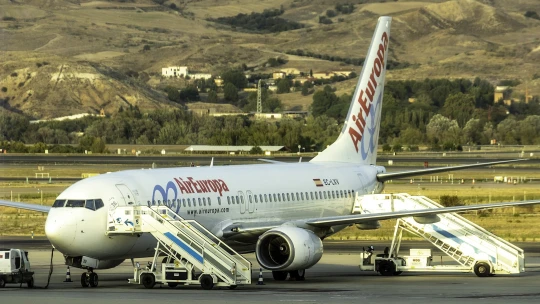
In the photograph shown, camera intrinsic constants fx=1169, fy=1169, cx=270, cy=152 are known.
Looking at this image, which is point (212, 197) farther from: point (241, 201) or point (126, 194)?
point (126, 194)

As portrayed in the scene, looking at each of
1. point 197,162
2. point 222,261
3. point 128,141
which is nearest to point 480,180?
point 197,162

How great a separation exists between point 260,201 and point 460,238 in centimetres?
760

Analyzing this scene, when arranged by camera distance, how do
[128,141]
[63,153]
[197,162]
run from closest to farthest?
[197,162] < [63,153] < [128,141]

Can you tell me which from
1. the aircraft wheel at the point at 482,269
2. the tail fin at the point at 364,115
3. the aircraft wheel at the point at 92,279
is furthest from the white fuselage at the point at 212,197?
the aircraft wheel at the point at 482,269

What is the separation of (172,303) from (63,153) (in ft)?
415

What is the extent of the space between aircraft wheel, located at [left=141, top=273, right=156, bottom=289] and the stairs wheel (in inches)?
69.5

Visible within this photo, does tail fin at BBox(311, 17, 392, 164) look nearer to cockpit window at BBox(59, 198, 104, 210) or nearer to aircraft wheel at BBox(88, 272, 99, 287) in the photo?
aircraft wheel at BBox(88, 272, 99, 287)

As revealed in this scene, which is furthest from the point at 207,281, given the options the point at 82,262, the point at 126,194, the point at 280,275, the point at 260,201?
the point at 260,201

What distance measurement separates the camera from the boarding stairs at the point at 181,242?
3700cm

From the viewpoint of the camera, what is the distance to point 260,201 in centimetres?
4375

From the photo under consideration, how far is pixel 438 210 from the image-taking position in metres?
40.8

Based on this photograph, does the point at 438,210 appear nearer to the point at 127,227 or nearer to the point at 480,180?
the point at 127,227

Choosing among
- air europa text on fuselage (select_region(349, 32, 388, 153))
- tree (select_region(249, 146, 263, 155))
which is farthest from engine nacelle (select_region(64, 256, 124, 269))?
tree (select_region(249, 146, 263, 155))

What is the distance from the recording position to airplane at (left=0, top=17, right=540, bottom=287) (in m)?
37.5
